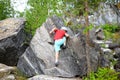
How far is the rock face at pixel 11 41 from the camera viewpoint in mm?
21875

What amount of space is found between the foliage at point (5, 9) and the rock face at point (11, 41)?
438 inches

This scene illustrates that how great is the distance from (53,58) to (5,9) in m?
18.1

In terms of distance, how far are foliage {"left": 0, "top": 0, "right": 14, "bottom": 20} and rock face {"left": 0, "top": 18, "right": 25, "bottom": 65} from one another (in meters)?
11.1

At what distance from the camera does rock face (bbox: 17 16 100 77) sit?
18.6 meters

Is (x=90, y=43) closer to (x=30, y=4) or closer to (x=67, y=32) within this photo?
(x=67, y=32)

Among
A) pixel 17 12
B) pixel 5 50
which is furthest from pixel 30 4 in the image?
pixel 5 50

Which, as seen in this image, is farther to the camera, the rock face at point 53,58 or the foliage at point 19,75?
the foliage at point 19,75

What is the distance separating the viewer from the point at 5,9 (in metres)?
35.4

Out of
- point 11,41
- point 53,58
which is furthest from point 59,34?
point 11,41

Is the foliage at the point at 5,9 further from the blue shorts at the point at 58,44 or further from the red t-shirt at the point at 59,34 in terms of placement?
the blue shorts at the point at 58,44

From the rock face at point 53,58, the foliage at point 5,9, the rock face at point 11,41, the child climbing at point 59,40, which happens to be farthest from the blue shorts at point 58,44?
the foliage at point 5,9

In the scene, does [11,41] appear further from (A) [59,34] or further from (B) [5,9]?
(B) [5,9]

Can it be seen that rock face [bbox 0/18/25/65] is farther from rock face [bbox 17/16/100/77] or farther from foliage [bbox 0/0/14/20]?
foliage [bbox 0/0/14/20]

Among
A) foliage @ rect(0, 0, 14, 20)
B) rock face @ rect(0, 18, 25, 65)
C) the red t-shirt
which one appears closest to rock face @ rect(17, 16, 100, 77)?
the red t-shirt
